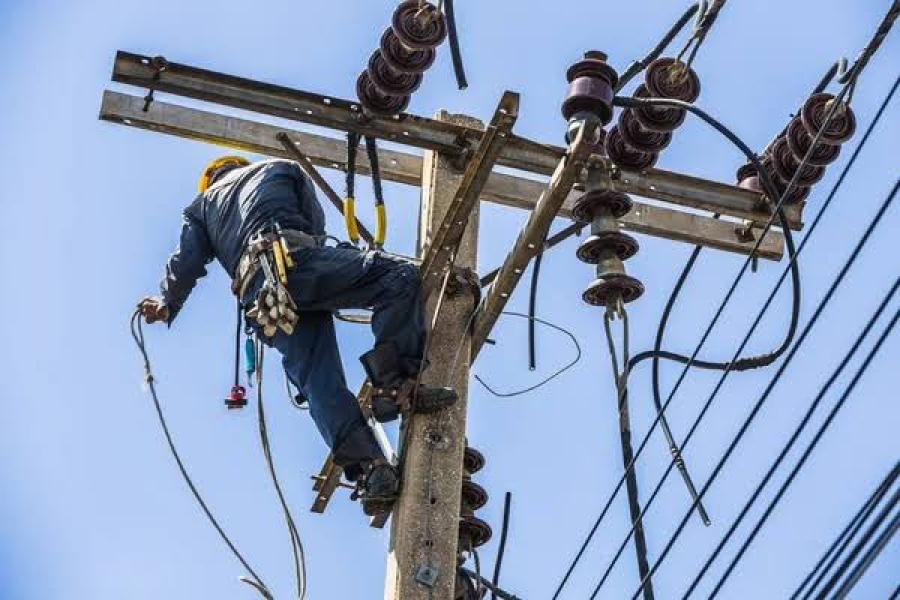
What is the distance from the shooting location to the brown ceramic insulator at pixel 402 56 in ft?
24.0

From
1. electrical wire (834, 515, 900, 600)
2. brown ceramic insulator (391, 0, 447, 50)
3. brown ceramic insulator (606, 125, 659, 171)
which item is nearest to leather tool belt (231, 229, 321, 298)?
brown ceramic insulator (391, 0, 447, 50)

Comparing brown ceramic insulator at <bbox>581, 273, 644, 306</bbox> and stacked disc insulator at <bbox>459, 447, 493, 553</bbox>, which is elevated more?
brown ceramic insulator at <bbox>581, 273, 644, 306</bbox>

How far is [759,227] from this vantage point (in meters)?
8.14

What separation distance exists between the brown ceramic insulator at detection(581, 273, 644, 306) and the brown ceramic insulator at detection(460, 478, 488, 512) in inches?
39.2

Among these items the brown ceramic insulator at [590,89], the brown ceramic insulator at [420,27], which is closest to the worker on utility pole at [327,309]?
the brown ceramic insulator at [420,27]

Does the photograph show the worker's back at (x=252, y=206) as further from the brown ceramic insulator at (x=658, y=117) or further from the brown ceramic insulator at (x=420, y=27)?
the brown ceramic insulator at (x=658, y=117)

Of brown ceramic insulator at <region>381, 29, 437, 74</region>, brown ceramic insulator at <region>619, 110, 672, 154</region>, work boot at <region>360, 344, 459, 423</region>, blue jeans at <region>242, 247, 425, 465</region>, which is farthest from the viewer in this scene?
brown ceramic insulator at <region>619, 110, 672, 154</region>

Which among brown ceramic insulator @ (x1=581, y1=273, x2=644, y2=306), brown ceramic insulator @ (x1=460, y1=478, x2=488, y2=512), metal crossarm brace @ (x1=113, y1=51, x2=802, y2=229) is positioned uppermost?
metal crossarm brace @ (x1=113, y1=51, x2=802, y2=229)

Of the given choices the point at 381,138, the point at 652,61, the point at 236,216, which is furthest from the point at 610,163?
the point at 236,216

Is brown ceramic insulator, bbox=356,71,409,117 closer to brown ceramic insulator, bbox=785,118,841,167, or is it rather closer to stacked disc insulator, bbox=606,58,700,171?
stacked disc insulator, bbox=606,58,700,171

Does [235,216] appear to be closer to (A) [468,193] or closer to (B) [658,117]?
(A) [468,193]

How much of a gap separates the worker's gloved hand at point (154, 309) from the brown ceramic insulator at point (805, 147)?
2670mm

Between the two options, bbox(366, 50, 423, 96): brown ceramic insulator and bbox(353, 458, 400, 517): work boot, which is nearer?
bbox(353, 458, 400, 517): work boot

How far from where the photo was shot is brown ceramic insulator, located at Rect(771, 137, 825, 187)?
25.6 ft
